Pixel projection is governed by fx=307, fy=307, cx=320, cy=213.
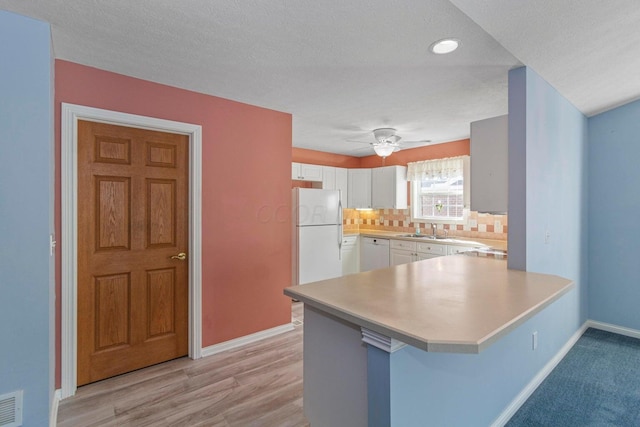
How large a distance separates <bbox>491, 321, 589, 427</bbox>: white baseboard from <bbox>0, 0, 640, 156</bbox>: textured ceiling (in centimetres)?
223

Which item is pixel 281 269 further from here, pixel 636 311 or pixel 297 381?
pixel 636 311

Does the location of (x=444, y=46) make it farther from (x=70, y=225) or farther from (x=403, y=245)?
(x=403, y=245)

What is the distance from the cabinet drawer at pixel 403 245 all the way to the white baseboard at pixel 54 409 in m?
4.01

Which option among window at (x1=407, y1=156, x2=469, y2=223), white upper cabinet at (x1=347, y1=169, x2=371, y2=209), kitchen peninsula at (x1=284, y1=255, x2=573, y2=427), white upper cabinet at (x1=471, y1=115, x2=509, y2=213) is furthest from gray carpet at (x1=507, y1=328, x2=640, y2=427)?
white upper cabinet at (x1=347, y1=169, x2=371, y2=209)

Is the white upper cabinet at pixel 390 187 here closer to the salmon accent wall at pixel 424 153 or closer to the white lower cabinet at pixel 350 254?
the salmon accent wall at pixel 424 153

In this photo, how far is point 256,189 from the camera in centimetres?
308

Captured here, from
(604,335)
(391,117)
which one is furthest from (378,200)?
(604,335)

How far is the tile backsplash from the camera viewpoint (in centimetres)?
418

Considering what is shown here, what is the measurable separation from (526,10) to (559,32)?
35 cm

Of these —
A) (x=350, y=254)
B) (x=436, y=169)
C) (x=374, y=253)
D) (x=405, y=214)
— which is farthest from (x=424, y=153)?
(x=350, y=254)

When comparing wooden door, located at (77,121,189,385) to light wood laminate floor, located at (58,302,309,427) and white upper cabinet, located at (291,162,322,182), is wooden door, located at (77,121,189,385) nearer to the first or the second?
light wood laminate floor, located at (58,302,309,427)

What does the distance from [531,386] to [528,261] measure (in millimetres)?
922

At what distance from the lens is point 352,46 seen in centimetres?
191

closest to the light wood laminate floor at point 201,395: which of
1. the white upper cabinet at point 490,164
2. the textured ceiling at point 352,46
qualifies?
the white upper cabinet at point 490,164
